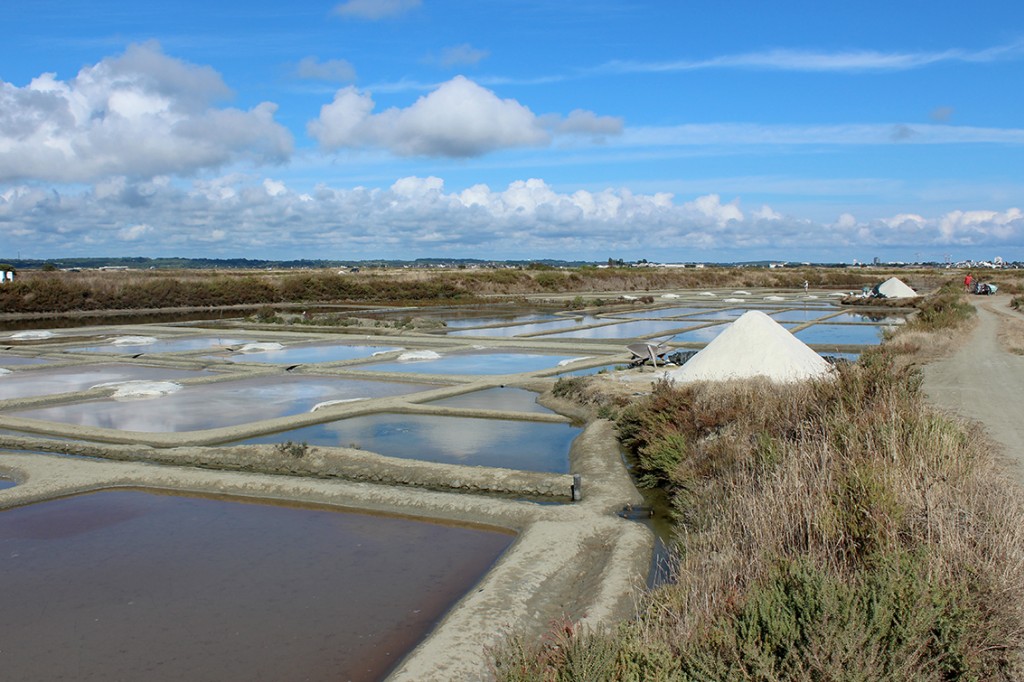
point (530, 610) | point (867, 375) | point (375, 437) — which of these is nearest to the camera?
point (530, 610)

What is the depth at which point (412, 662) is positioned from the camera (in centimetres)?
414

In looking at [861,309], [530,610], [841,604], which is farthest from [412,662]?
[861,309]

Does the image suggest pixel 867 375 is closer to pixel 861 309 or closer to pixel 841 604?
pixel 841 604

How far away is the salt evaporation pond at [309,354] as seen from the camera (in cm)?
1723

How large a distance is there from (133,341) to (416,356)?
333 inches

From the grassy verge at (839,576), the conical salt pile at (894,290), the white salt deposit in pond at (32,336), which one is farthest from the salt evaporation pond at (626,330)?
the grassy verge at (839,576)

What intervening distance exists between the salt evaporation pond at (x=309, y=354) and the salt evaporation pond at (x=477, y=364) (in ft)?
4.99

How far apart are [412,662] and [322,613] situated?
1.00m

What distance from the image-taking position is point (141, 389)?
42.0 ft

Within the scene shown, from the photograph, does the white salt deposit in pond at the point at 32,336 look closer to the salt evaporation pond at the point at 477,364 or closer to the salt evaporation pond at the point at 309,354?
the salt evaporation pond at the point at 309,354

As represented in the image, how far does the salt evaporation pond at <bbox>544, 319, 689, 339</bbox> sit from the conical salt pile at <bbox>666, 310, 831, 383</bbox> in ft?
33.6

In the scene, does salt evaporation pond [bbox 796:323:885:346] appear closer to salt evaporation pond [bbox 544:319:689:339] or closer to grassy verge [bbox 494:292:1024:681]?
salt evaporation pond [bbox 544:319:689:339]

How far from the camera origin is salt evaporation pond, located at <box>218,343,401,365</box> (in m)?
17.2

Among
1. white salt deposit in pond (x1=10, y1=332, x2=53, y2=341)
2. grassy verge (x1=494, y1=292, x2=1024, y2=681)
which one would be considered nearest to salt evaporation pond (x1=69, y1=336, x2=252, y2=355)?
white salt deposit in pond (x1=10, y1=332, x2=53, y2=341)
